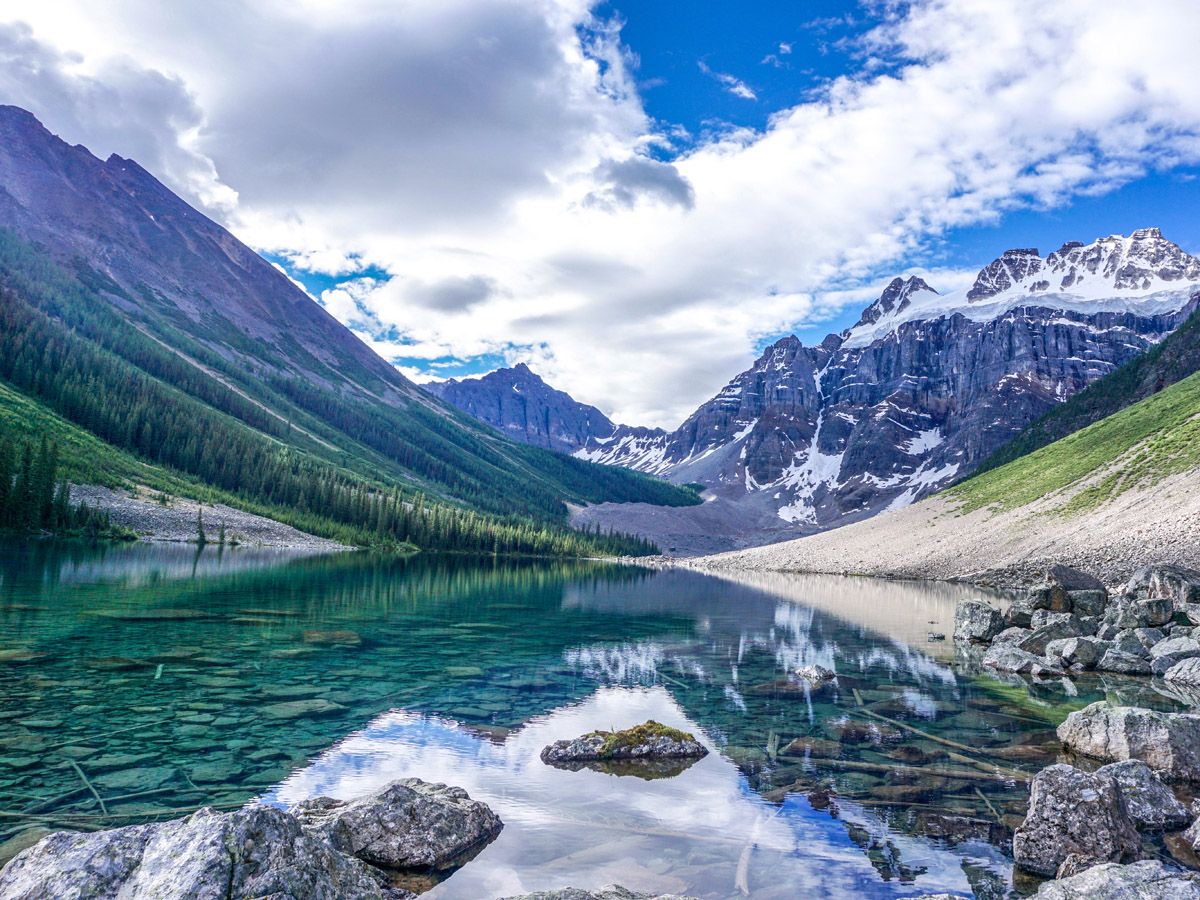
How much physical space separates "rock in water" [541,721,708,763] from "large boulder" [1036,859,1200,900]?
33.6 feet

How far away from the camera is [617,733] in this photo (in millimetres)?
19734

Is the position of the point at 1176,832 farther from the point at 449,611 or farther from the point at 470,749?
Answer: the point at 449,611

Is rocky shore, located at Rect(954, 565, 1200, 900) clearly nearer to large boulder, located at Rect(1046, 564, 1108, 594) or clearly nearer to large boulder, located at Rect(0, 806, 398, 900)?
large boulder, located at Rect(1046, 564, 1108, 594)

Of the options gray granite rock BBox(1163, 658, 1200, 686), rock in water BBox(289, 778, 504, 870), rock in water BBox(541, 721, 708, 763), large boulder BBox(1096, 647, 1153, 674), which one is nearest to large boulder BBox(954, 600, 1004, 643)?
large boulder BBox(1096, 647, 1153, 674)

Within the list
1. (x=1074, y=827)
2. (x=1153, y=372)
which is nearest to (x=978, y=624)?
(x=1074, y=827)

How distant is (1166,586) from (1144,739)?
36812mm

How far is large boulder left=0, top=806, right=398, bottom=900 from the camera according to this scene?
25.4ft

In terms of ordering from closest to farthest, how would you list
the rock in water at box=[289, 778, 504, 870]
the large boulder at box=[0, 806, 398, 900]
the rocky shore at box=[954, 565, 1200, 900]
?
the large boulder at box=[0, 806, 398, 900], the rocky shore at box=[954, 565, 1200, 900], the rock in water at box=[289, 778, 504, 870]

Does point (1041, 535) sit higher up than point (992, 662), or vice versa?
point (1041, 535)

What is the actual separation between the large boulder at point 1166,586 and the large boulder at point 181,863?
51293 mm

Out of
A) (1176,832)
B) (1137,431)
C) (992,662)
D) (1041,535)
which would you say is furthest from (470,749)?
(1137,431)

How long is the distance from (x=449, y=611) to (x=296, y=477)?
144m

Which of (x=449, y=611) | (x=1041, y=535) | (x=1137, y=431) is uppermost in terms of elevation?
(x=1137, y=431)

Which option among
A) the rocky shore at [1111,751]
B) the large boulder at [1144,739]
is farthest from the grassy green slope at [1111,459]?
the large boulder at [1144,739]
